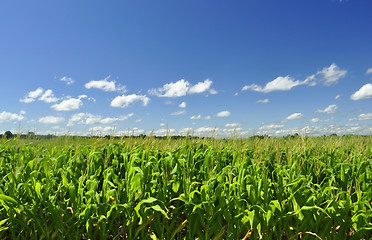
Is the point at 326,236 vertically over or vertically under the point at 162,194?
under

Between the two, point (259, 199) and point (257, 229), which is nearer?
point (257, 229)

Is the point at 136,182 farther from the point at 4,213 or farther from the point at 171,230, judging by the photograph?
the point at 4,213

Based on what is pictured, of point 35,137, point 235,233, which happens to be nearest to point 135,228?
point 235,233

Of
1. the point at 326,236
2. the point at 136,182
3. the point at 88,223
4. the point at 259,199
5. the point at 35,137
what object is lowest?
the point at 326,236

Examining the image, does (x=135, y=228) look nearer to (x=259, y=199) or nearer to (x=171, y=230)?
(x=171, y=230)

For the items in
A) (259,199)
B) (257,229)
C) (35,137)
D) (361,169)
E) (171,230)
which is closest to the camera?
(257,229)

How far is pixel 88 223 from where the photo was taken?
2922 millimetres

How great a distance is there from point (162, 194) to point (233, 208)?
0.84 meters

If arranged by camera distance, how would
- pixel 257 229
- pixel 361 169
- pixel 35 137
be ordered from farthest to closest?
pixel 35 137 → pixel 361 169 → pixel 257 229

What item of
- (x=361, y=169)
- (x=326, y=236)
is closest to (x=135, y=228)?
(x=326, y=236)

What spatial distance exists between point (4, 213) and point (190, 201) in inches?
88.5

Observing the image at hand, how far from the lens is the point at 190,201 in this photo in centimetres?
295

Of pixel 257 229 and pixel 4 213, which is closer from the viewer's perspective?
pixel 257 229

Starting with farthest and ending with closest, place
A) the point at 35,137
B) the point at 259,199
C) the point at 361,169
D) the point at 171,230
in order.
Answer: the point at 35,137
the point at 361,169
the point at 171,230
the point at 259,199
